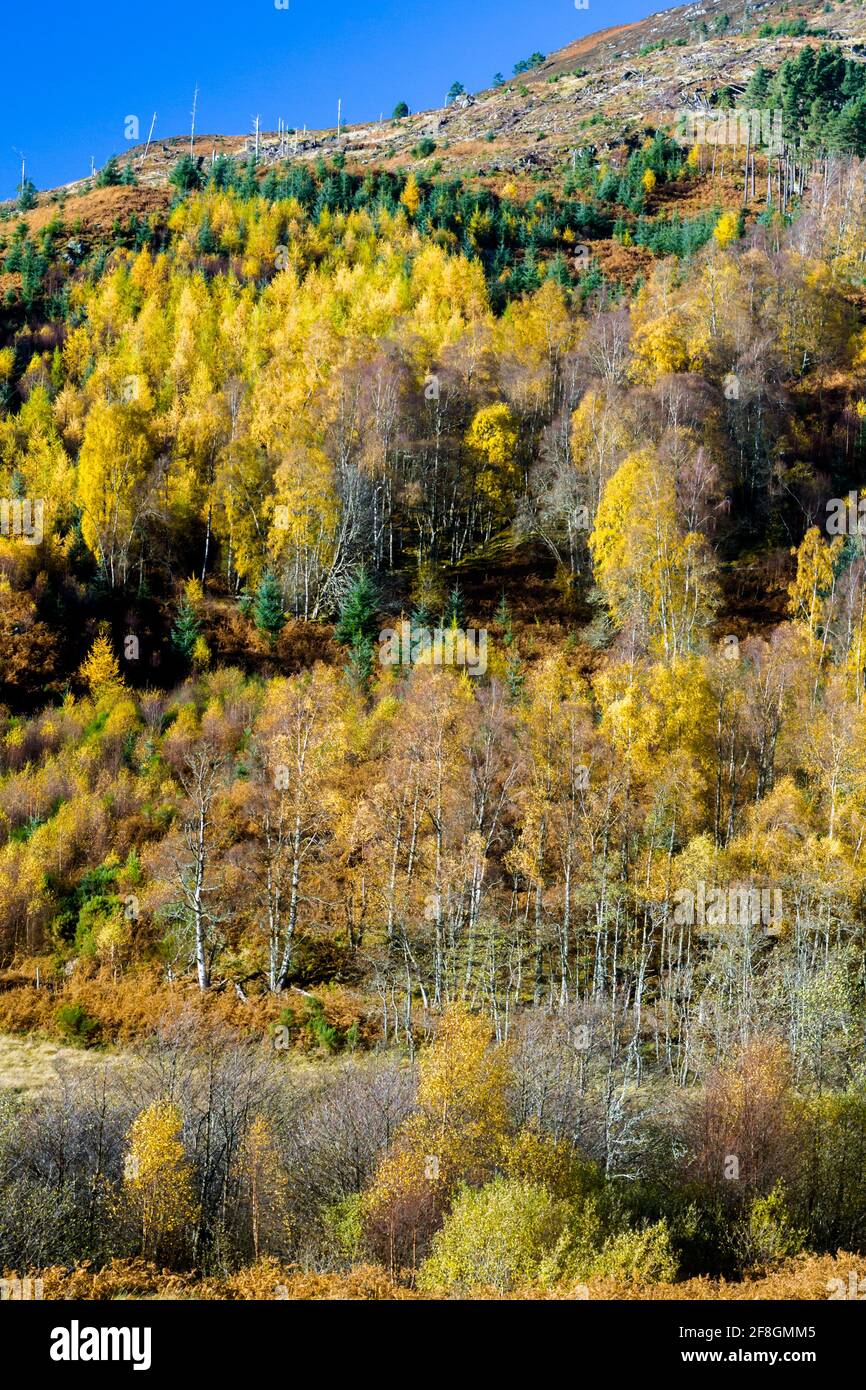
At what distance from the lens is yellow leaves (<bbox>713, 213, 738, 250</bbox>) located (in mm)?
76256

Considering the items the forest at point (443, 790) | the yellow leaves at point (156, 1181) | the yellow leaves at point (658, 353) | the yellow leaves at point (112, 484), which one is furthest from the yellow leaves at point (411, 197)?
the yellow leaves at point (156, 1181)

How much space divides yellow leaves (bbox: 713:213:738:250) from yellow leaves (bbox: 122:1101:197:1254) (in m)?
80.9

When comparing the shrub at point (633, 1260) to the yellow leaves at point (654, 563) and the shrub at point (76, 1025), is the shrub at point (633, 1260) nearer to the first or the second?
the shrub at point (76, 1025)

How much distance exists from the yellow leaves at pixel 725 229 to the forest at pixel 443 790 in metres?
3.72

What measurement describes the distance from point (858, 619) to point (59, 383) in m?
62.1

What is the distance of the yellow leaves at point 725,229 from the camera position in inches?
3002

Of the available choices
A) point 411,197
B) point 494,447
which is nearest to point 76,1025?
point 494,447

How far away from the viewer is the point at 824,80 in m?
97.2

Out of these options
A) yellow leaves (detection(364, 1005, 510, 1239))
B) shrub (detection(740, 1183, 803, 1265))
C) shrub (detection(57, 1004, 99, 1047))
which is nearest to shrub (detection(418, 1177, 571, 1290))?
yellow leaves (detection(364, 1005, 510, 1239))

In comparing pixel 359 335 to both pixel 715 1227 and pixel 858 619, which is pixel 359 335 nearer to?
pixel 858 619

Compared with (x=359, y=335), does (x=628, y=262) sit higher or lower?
higher

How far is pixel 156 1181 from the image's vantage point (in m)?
20.7
